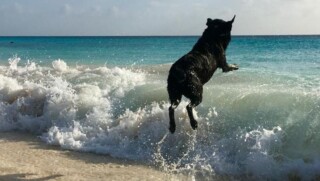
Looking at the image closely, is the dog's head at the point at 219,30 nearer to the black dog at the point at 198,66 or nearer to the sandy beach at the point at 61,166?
the black dog at the point at 198,66

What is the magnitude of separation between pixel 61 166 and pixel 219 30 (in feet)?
11.7

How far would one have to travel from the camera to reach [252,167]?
25.4 feet

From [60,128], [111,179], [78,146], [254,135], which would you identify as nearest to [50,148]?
[78,146]

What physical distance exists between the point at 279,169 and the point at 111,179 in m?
2.75

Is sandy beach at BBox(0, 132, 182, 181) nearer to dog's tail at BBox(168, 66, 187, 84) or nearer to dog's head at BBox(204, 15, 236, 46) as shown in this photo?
dog's tail at BBox(168, 66, 187, 84)

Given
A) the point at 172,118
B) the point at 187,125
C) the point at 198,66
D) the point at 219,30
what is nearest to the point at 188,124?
the point at 187,125

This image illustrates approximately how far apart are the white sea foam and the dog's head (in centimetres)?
217

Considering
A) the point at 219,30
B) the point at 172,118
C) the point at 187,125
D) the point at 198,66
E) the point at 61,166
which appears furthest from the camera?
the point at 187,125

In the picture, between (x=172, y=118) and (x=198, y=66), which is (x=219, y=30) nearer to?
(x=198, y=66)

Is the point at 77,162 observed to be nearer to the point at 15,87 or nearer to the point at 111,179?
the point at 111,179

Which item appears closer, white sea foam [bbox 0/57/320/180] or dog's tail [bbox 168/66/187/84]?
dog's tail [bbox 168/66/187/84]

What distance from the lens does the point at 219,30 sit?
722cm

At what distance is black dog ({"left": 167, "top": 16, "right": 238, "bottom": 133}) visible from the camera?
20.8 feet

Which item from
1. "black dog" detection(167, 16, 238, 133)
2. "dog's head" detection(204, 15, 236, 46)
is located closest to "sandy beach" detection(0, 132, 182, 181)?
"black dog" detection(167, 16, 238, 133)
